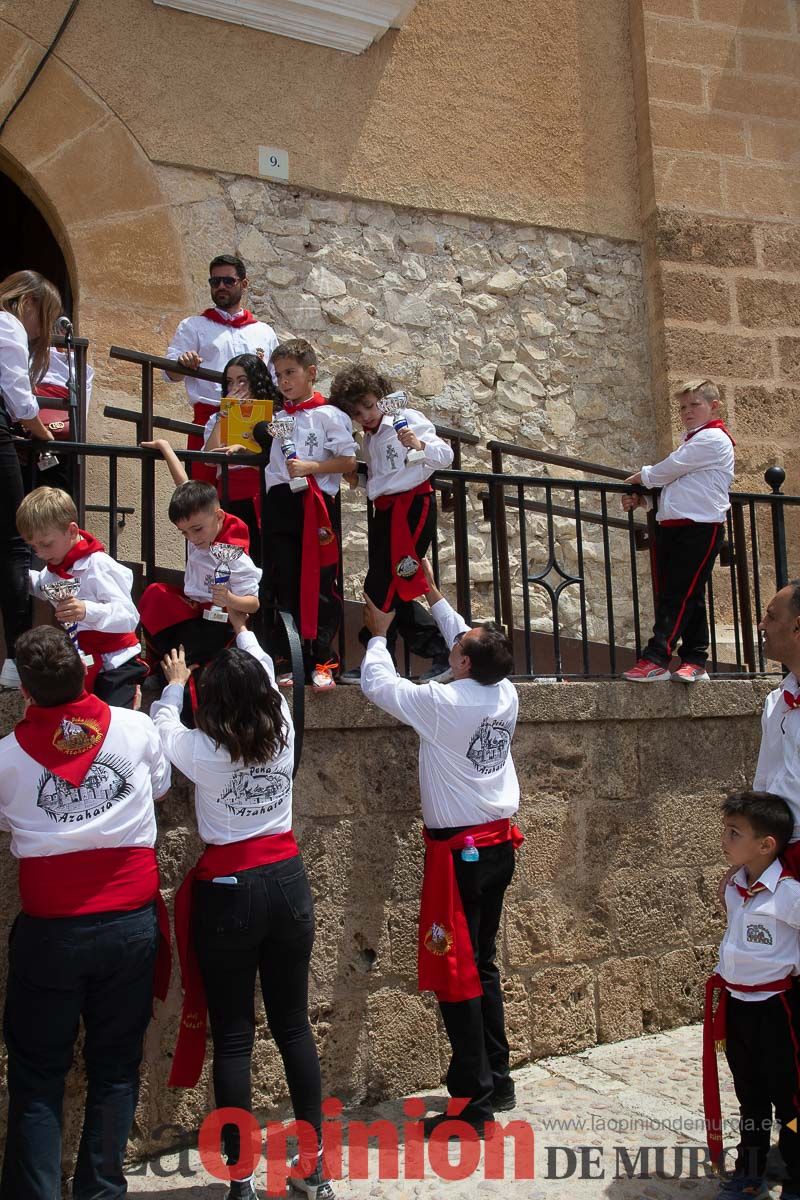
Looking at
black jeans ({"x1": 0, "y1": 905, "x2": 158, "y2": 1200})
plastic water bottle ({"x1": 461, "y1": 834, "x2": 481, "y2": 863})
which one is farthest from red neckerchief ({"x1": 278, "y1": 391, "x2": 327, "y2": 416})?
black jeans ({"x1": 0, "y1": 905, "x2": 158, "y2": 1200})

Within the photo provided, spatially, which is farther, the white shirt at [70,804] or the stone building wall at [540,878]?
the stone building wall at [540,878]

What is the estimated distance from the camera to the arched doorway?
8359 mm

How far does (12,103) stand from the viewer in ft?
22.3

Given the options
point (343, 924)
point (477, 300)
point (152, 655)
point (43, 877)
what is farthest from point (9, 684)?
point (477, 300)

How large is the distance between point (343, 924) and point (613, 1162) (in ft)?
4.11

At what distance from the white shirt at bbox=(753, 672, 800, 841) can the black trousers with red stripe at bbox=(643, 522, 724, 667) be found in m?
1.19

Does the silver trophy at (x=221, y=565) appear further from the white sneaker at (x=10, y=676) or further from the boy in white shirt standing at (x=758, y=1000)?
the boy in white shirt standing at (x=758, y=1000)

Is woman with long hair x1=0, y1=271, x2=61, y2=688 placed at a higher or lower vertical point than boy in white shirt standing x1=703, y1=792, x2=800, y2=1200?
higher

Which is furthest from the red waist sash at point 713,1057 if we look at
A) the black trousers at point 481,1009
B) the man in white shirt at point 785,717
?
the black trousers at point 481,1009

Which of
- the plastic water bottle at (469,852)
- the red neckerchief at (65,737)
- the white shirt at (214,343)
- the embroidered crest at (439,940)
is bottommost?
the embroidered crest at (439,940)

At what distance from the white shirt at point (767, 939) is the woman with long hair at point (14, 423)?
2515mm

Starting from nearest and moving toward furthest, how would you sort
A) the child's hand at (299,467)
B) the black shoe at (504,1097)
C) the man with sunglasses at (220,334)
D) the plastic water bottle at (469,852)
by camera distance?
the plastic water bottle at (469,852) < the black shoe at (504,1097) < the child's hand at (299,467) < the man with sunglasses at (220,334)

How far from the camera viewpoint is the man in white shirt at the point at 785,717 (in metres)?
3.88

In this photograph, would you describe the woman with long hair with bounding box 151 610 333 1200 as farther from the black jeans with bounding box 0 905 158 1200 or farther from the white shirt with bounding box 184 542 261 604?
the white shirt with bounding box 184 542 261 604
